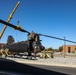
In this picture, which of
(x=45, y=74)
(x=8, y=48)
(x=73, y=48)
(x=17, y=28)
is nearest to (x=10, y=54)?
(x=8, y=48)

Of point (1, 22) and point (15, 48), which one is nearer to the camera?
point (1, 22)

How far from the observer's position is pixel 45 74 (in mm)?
18875

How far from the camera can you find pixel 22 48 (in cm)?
5459

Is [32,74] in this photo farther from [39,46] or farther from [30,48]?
[30,48]

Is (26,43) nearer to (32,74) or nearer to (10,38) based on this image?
(10,38)

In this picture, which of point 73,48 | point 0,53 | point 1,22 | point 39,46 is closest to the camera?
point 1,22

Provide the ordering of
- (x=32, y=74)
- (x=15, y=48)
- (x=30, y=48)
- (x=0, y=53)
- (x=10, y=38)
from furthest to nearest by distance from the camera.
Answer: (x=10, y=38) → (x=0, y=53) → (x=15, y=48) → (x=30, y=48) → (x=32, y=74)

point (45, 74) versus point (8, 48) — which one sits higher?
point (8, 48)

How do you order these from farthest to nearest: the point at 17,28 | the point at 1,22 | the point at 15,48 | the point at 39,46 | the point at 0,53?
the point at 0,53, the point at 15,48, the point at 39,46, the point at 17,28, the point at 1,22

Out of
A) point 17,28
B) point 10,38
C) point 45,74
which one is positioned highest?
point 10,38

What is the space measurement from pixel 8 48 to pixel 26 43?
6909 millimetres

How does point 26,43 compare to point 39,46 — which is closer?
point 39,46

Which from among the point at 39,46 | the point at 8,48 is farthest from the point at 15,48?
the point at 39,46

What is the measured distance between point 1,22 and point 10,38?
2621 inches
